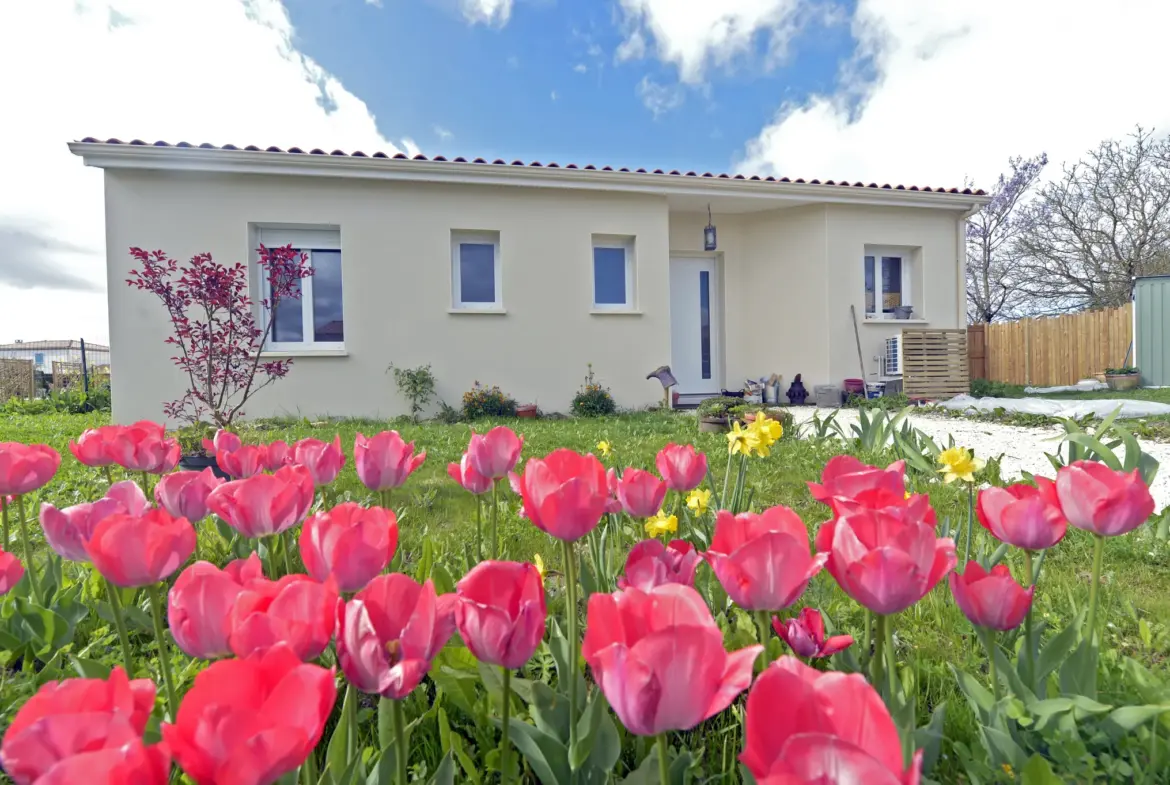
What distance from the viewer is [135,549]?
2.10ft

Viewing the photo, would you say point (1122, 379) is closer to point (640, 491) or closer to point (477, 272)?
point (477, 272)

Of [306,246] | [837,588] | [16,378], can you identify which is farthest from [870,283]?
[16,378]

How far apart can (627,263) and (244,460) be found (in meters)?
7.83

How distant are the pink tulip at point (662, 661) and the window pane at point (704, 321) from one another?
946cm

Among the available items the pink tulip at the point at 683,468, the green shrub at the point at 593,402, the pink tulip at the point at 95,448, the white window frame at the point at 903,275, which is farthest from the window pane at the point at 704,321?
the pink tulip at the point at 95,448

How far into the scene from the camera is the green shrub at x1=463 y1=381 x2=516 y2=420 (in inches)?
299

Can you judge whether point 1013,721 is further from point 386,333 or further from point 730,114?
point 730,114

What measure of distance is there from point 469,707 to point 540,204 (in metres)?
7.94

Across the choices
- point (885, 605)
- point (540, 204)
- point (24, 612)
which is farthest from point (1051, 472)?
point (540, 204)

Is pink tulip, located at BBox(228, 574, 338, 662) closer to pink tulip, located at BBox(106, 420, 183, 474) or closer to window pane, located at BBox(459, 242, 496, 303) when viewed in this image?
pink tulip, located at BBox(106, 420, 183, 474)

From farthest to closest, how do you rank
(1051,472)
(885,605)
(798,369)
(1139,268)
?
(1139,268) < (798,369) < (1051,472) < (885,605)

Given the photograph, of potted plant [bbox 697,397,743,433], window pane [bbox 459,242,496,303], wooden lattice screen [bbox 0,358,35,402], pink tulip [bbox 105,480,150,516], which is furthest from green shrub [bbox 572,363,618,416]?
wooden lattice screen [bbox 0,358,35,402]

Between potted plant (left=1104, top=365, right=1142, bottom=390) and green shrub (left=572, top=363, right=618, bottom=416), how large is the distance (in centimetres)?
916

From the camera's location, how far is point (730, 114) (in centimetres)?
1195
